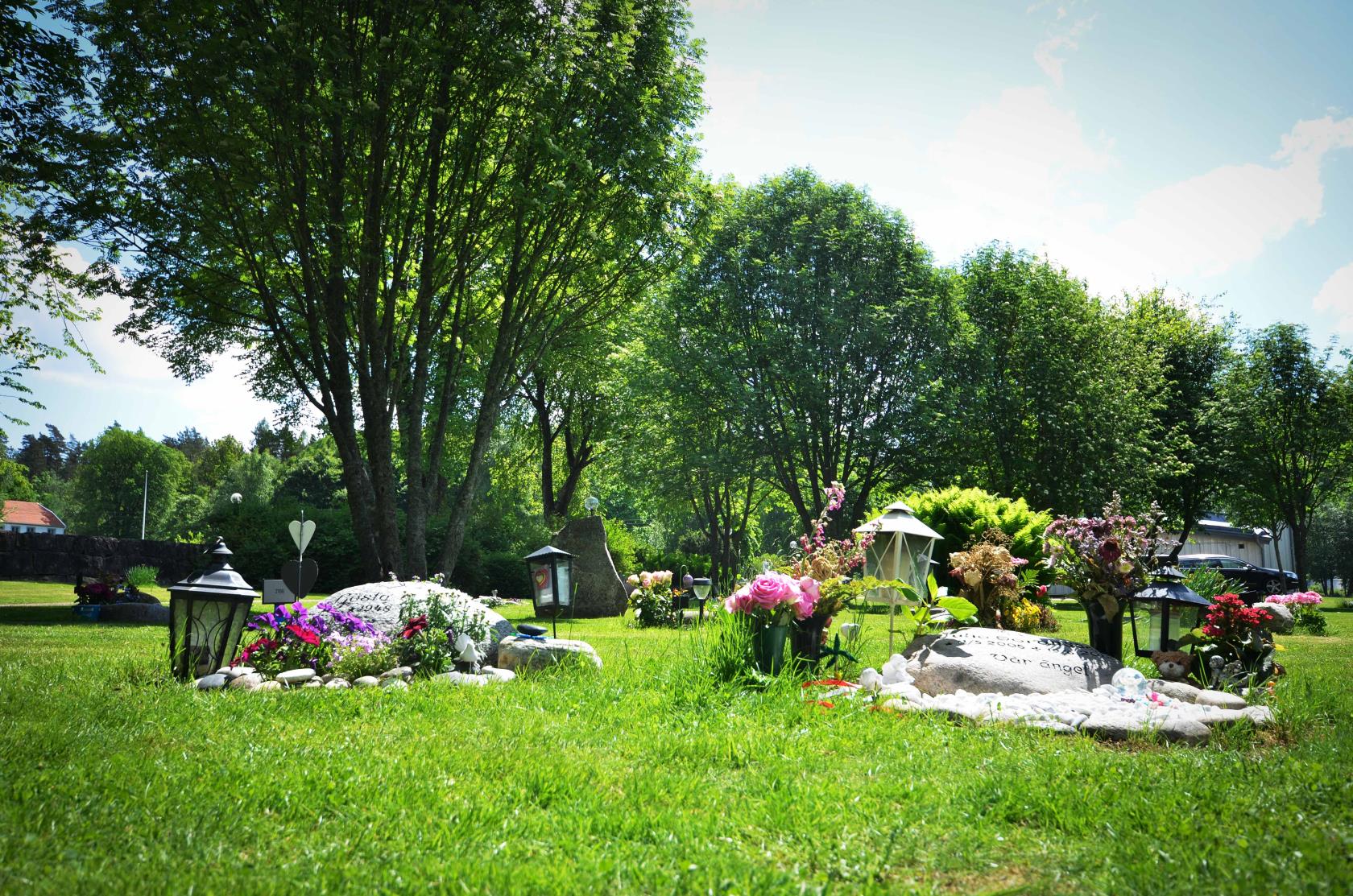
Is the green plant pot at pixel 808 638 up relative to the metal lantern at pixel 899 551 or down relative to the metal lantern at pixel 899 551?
down

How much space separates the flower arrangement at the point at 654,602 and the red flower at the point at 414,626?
25.8 feet

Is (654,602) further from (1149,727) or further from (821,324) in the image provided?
(1149,727)

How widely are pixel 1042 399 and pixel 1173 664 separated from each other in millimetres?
19046

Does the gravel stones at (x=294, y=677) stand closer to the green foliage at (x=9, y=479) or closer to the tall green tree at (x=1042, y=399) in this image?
the tall green tree at (x=1042, y=399)

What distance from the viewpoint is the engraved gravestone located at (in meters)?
6.34

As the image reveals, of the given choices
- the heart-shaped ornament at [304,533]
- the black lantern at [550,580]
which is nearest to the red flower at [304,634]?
the black lantern at [550,580]

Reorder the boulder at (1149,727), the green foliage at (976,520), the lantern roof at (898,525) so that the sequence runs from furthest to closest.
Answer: the green foliage at (976,520) → the lantern roof at (898,525) → the boulder at (1149,727)

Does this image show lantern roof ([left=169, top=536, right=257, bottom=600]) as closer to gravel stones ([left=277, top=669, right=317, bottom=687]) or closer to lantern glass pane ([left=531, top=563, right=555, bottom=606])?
gravel stones ([left=277, top=669, right=317, bottom=687])

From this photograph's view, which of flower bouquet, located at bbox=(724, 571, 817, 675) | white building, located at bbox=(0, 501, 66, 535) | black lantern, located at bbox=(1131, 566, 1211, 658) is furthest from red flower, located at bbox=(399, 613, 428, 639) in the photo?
white building, located at bbox=(0, 501, 66, 535)

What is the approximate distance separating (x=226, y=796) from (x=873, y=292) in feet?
67.4

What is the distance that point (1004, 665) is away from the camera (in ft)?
21.1

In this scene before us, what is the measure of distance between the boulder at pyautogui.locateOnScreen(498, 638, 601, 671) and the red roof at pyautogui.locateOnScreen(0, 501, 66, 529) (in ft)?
267

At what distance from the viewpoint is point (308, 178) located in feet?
40.4

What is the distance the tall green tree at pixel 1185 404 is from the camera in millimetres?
27547
